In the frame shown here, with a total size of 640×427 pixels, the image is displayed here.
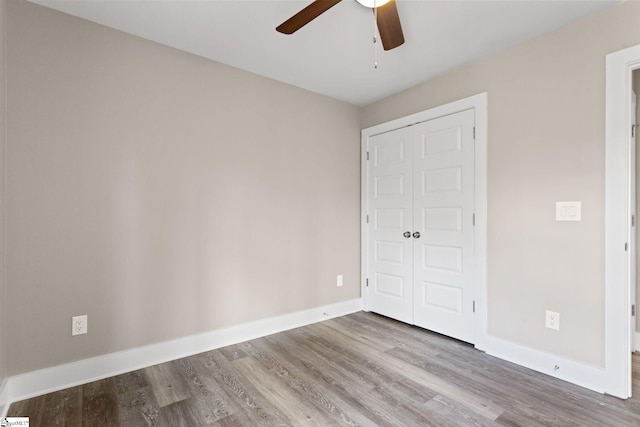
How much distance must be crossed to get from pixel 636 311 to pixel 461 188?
6.05 feet

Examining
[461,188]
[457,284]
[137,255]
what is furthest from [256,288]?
[461,188]

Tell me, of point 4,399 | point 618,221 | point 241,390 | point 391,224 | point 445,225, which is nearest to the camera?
point 4,399

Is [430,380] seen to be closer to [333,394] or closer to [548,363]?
[333,394]

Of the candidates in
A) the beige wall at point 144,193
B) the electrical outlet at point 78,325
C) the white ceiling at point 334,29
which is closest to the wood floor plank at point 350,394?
the beige wall at point 144,193

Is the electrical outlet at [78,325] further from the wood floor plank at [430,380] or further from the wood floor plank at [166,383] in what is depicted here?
the wood floor plank at [430,380]

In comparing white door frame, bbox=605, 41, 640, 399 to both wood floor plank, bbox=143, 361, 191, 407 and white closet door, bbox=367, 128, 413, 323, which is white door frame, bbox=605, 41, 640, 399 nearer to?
white closet door, bbox=367, 128, 413, 323

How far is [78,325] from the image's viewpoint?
Result: 6.89 feet

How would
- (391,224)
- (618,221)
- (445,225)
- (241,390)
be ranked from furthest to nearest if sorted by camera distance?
(391,224) → (445,225) → (241,390) → (618,221)

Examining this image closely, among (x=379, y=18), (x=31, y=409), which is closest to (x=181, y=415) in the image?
(x=31, y=409)

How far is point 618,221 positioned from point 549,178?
0.49m

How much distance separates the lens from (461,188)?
2.78 meters

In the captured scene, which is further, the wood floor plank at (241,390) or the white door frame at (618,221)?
the white door frame at (618,221)

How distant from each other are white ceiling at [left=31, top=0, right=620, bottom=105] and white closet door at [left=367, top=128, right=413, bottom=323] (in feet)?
2.60

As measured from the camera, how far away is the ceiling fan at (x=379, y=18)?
1.56m
